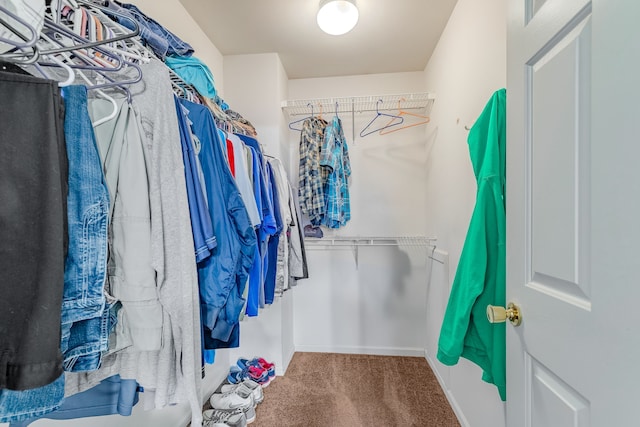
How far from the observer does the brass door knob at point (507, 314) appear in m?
0.74

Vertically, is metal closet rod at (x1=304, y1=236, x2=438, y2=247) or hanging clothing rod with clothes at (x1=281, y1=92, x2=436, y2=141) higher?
hanging clothing rod with clothes at (x1=281, y1=92, x2=436, y2=141)

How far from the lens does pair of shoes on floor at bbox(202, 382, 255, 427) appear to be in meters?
1.57

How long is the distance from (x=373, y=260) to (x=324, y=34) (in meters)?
1.82

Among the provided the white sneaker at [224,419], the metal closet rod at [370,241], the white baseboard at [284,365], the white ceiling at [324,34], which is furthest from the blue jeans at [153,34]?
the white baseboard at [284,365]

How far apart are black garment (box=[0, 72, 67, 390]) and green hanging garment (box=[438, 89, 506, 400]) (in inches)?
42.4

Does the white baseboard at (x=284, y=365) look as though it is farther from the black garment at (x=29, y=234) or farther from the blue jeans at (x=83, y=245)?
the black garment at (x=29, y=234)

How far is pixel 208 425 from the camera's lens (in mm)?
1542

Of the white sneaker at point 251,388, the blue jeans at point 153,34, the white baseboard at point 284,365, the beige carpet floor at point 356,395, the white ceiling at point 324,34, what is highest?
the white ceiling at point 324,34

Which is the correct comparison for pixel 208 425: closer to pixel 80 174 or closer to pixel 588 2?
pixel 80 174

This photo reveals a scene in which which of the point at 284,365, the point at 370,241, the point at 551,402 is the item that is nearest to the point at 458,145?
the point at 370,241

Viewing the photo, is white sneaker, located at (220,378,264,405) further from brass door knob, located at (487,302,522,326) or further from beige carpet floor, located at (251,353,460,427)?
brass door knob, located at (487,302,522,326)

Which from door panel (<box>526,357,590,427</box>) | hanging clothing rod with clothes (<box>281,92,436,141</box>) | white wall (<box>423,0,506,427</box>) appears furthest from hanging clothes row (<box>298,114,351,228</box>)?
door panel (<box>526,357,590,427</box>)

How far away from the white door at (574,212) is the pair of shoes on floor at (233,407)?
141 centimetres

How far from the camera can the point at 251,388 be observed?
187 centimetres
